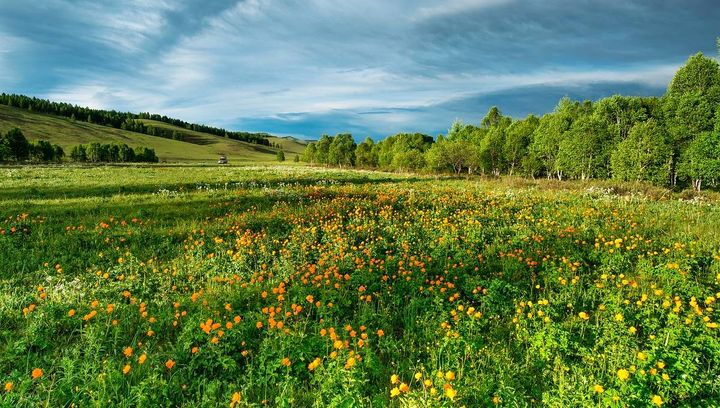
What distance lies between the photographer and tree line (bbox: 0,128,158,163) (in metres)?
84.2

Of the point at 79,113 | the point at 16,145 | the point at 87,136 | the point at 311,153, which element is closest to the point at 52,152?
the point at 16,145

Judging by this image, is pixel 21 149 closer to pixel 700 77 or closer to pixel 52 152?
pixel 52 152

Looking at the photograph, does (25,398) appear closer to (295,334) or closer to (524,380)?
(295,334)

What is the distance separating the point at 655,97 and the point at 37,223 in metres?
66.8

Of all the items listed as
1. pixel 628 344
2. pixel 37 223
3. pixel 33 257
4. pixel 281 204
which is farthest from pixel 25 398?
pixel 281 204

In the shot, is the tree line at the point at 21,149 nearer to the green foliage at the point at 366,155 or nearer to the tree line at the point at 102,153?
the tree line at the point at 102,153

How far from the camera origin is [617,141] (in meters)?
42.5

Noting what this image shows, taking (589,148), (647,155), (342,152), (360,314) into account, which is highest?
(342,152)

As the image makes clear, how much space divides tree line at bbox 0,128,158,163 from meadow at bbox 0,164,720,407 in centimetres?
9263

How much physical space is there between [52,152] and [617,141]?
129 metres

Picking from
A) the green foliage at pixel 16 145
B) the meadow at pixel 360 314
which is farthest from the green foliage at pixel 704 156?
the green foliage at pixel 16 145

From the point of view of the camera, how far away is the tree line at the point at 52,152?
276ft

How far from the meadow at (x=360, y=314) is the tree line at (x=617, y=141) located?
2554 cm

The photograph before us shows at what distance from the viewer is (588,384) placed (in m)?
4.10
